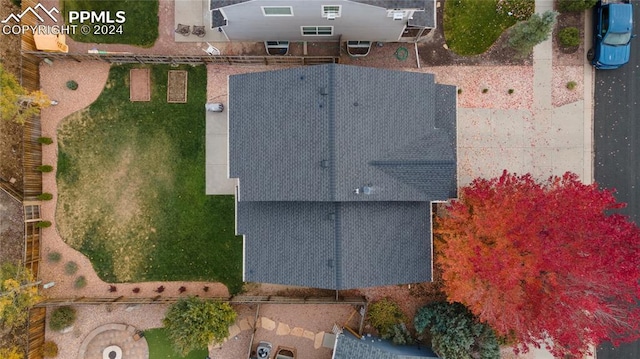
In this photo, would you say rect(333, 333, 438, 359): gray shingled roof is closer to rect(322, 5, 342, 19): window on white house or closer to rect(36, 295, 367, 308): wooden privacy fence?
rect(36, 295, 367, 308): wooden privacy fence

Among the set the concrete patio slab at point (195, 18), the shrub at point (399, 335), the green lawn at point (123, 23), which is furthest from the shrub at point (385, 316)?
the green lawn at point (123, 23)

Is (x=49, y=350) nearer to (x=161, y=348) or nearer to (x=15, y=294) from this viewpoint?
(x=15, y=294)

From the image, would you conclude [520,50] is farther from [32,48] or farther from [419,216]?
[32,48]

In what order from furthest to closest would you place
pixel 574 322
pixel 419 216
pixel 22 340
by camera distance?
pixel 22 340 < pixel 419 216 < pixel 574 322

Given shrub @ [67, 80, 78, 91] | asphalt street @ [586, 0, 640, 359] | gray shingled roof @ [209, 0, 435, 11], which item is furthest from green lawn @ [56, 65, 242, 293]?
asphalt street @ [586, 0, 640, 359]

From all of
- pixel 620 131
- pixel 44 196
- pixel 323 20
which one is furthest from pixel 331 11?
pixel 44 196

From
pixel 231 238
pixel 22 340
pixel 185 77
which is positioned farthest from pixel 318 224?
pixel 22 340

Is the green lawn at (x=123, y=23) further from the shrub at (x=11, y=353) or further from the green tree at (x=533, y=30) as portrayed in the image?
the green tree at (x=533, y=30)
